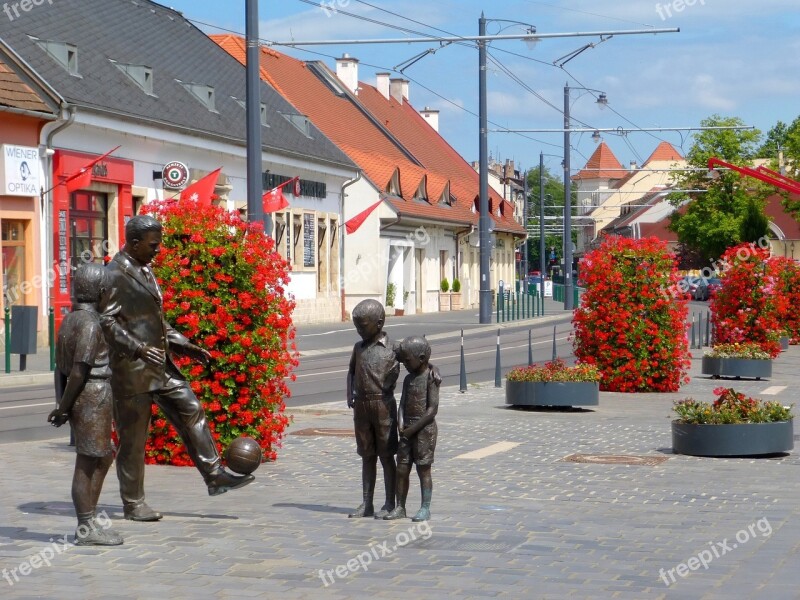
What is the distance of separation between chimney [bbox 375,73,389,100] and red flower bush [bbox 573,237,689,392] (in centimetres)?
5162

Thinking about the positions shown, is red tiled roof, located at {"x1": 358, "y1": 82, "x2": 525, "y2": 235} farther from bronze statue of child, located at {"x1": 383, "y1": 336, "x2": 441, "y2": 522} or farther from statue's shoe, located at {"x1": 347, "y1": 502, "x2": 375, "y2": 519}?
bronze statue of child, located at {"x1": 383, "y1": 336, "x2": 441, "y2": 522}

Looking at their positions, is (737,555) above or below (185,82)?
below

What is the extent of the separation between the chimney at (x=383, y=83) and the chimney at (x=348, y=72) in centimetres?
743

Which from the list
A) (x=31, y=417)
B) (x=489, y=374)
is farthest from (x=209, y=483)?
(x=489, y=374)

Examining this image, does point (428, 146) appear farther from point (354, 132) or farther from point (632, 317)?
point (632, 317)

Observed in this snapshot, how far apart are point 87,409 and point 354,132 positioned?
49.2 meters

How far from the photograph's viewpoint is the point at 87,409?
8023mm

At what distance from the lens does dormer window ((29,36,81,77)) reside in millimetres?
31703

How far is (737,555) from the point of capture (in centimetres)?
798

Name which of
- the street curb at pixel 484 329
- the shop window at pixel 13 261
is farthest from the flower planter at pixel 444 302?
the shop window at pixel 13 261

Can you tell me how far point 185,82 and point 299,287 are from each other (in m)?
8.32

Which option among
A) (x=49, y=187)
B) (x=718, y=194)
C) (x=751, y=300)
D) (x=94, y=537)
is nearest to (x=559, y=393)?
(x=94, y=537)

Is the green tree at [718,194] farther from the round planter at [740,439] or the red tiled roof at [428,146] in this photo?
the round planter at [740,439]

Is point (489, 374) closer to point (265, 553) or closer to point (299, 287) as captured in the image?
point (265, 553)
